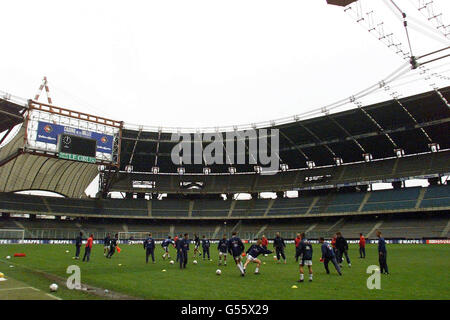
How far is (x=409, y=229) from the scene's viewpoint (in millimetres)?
49656

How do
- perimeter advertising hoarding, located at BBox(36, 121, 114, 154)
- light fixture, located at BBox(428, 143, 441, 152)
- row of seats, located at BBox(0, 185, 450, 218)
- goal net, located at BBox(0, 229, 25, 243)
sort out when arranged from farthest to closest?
light fixture, located at BBox(428, 143, 441, 152)
row of seats, located at BBox(0, 185, 450, 218)
goal net, located at BBox(0, 229, 25, 243)
perimeter advertising hoarding, located at BBox(36, 121, 114, 154)

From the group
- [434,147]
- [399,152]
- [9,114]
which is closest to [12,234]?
[9,114]

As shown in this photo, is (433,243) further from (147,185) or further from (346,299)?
(147,185)

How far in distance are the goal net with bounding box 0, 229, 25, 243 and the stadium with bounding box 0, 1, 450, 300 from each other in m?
0.15

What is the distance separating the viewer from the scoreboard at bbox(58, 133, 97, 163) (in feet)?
160

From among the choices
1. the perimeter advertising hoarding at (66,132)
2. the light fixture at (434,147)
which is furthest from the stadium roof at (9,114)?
the light fixture at (434,147)

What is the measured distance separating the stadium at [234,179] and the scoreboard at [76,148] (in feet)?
0.47

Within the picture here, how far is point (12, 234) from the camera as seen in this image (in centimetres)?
4984

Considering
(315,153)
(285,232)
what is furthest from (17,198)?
(315,153)

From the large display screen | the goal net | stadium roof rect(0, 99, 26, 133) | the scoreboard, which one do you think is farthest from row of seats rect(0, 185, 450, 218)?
the large display screen

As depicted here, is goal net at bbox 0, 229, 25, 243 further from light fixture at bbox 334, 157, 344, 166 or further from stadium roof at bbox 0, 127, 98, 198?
light fixture at bbox 334, 157, 344, 166

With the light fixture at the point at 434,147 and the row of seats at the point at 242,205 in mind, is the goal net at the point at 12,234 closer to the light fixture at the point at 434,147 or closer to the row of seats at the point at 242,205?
the row of seats at the point at 242,205

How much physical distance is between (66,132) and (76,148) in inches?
104

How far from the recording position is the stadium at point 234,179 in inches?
1933
